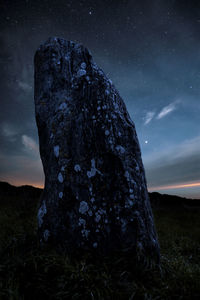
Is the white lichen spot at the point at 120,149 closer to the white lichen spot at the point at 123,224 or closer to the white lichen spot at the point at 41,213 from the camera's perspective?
the white lichen spot at the point at 123,224

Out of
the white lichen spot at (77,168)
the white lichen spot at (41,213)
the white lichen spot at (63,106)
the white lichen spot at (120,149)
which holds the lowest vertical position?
the white lichen spot at (41,213)

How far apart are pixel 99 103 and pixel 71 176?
5.41 ft

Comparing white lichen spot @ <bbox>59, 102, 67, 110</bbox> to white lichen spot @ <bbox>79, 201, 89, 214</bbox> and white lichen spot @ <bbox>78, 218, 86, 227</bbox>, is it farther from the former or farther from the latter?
white lichen spot @ <bbox>78, 218, 86, 227</bbox>

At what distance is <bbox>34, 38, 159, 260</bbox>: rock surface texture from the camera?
3.23 metres

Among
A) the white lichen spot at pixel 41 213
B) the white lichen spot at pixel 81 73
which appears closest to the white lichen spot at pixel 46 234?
the white lichen spot at pixel 41 213

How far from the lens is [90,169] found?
3.52 meters

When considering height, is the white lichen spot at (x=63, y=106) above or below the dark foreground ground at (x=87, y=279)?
above

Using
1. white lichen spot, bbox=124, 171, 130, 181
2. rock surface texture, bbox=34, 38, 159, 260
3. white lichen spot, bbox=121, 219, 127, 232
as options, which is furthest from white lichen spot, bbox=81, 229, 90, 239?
white lichen spot, bbox=124, 171, 130, 181

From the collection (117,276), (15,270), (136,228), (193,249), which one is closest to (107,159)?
(136,228)

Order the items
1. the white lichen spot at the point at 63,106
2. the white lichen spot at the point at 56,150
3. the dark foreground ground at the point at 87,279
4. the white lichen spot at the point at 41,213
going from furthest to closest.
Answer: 1. the white lichen spot at the point at 63,106
2. the white lichen spot at the point at 56,150
3. the white lichen spot at the point at 41,213
4. the dark foreground ground at the point at 87,279

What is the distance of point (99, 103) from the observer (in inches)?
155

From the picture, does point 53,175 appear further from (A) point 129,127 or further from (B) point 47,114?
(A) point 129,127

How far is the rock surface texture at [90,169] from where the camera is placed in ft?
10.6

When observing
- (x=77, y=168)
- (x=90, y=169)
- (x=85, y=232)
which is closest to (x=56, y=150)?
(x=77, y=168)
